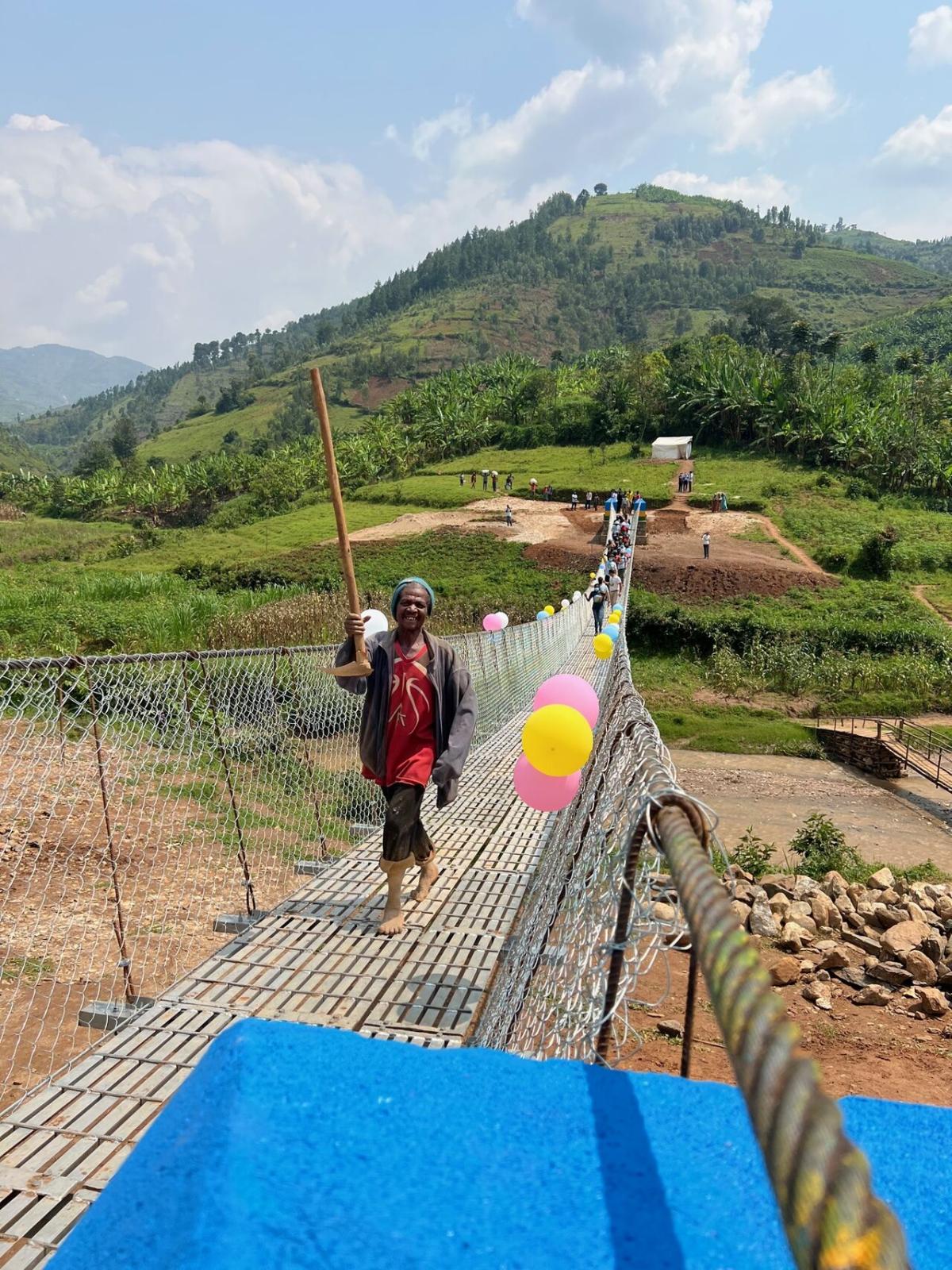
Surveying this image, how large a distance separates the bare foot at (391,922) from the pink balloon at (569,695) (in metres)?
1.10

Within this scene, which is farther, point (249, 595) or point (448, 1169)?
point (249, 595)

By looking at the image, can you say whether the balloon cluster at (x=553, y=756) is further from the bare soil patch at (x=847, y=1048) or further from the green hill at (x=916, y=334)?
the green hill at (x=916, y=334)

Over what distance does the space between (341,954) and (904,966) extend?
3631 millimetres

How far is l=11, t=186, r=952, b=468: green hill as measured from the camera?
79.8 metres

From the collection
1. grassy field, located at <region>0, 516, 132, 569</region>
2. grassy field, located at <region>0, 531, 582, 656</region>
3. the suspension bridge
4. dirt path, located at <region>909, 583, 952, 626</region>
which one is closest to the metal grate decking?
the suspension bridge

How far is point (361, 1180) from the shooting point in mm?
768

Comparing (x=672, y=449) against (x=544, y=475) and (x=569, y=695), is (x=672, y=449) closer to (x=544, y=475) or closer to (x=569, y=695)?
(x=544, y=475)

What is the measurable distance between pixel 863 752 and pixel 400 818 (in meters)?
13.8

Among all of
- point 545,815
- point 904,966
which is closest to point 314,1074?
point 545,815

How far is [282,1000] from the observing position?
8.18 feet

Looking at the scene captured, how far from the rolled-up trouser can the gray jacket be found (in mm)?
88

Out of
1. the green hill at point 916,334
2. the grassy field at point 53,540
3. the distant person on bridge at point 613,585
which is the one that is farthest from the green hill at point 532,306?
the distant person on bridge at point 613,585

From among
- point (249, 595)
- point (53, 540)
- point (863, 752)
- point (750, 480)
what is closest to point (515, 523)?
point (750, 480)

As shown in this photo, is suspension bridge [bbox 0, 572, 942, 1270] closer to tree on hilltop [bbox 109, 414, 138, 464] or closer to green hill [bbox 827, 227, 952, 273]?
tree on hilltop [bbox 109, 414, 138, 464]
